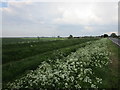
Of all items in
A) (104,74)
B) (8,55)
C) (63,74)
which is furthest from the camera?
(8,55)

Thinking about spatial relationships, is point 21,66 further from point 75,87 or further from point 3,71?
point 75,87

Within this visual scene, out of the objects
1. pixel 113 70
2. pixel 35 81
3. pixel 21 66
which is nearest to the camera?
pixel 35 81

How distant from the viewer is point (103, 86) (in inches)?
466

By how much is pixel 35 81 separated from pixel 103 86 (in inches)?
197

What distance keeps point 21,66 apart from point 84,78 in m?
8.24

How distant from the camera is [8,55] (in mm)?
23875

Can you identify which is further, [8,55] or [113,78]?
[8,55]

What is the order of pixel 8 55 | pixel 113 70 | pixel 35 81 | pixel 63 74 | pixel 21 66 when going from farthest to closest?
pixel 8 55 < pixel 21 66 < pixel 113 70 < pixel 63 74 < pixel 35 81

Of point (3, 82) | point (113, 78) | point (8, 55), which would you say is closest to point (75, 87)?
point (113, 78)

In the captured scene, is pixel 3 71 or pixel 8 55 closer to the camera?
pixel 3 71

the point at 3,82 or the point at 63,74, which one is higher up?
the point at 63,74

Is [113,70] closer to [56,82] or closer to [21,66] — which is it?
[56,82]

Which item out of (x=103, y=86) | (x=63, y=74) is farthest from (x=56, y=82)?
(x=103, y=86)

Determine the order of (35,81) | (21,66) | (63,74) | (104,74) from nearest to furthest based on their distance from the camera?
(35,81) → (63,74) → (104,74) → (21,66)
